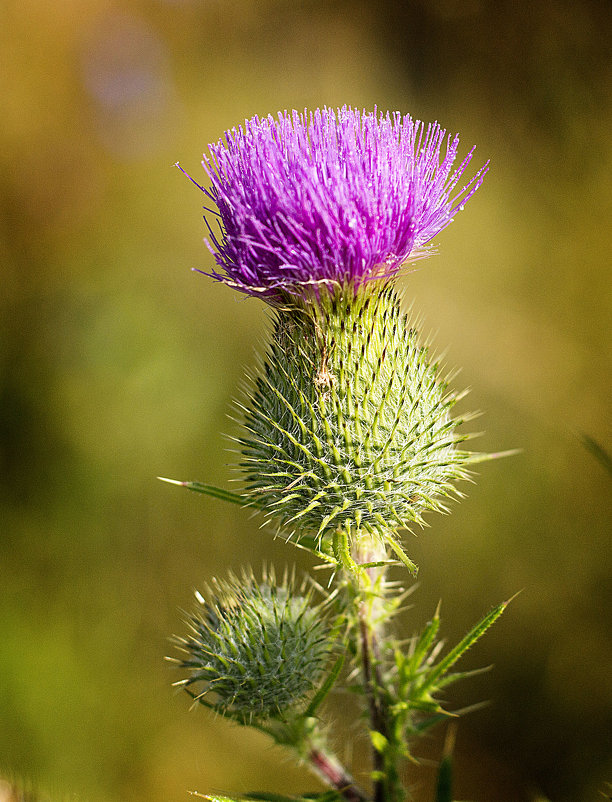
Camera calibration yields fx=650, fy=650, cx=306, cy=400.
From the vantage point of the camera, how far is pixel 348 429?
2.22 meters

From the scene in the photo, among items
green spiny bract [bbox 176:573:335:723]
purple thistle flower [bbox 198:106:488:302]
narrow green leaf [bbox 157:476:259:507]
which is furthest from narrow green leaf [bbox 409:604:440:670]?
purple thistle flower [bbox 198:106:488:302]

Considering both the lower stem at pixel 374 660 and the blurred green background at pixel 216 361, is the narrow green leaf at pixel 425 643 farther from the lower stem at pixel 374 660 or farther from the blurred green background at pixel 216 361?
the blurred green background at pixel 216 361

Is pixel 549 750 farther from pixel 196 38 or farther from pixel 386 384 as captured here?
pixel 196 38

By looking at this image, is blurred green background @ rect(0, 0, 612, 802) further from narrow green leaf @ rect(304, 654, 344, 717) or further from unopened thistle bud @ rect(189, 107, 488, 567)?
unopened thistle bud @ rect(189, 107, 488, 567)

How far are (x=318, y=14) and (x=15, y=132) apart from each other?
361 cm

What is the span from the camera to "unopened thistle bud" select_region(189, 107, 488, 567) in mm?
2104

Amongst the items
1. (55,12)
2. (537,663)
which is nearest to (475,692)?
(537,663)

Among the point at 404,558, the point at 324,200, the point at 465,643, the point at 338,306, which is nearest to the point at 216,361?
the point at 338,306

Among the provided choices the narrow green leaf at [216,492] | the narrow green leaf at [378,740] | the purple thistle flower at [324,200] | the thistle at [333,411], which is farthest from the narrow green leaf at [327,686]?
the purple thistle flower at [324,200]

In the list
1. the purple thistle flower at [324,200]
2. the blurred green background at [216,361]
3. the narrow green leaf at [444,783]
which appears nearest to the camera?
the purple thistle flower at [324,200]

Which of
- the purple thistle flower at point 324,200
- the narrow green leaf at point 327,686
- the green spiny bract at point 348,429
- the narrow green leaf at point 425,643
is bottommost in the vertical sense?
the narrow green leaf at point 327,686

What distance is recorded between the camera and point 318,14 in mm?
7402

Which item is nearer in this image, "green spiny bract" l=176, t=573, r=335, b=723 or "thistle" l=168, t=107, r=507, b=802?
"thistle" l=168, t=107, r=507, b=802

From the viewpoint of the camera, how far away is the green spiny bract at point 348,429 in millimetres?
2205
